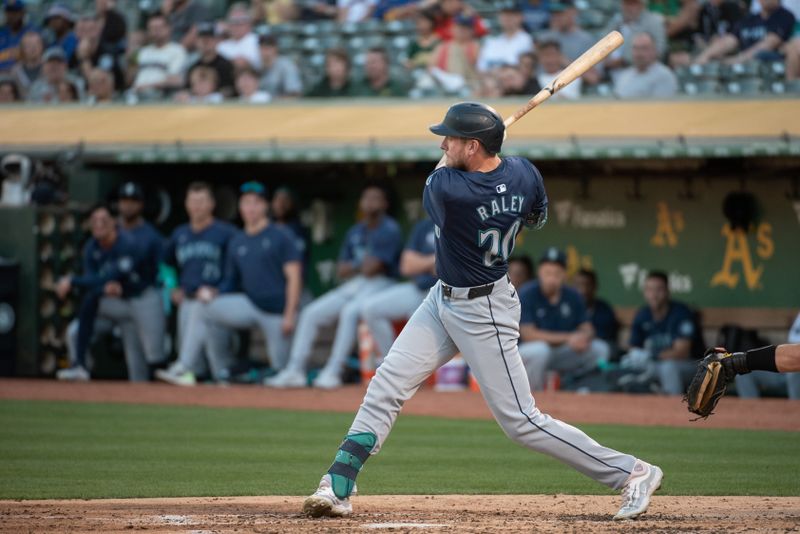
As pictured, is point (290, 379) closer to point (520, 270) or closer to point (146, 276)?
point (146, 276)

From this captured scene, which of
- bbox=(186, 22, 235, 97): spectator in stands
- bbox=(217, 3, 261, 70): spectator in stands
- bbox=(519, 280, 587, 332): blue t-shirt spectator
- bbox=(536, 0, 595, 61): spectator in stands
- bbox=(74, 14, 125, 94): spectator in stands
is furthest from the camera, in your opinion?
bbox=(74, 14, 125, 94): spectator in stands

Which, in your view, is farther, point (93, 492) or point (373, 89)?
point (373, 89)

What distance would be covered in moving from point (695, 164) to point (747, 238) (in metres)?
0.78

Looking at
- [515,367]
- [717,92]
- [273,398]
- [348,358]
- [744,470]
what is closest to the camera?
[515,367]

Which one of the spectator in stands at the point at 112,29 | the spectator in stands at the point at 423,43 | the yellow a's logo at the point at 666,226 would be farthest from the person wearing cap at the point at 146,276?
the yellow a's logo at the point at 666,226

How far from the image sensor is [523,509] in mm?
5324

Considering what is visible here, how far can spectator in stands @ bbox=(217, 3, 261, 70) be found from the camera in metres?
13.7

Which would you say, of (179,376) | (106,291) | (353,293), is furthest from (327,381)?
(106,291)

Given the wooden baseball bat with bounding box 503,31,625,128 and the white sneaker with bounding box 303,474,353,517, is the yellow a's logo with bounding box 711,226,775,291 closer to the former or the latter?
the wooden baseball bat with bounding box 503,31,625,128

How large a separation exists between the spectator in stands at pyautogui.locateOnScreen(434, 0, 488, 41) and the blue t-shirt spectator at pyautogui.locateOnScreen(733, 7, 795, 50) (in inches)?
97.9

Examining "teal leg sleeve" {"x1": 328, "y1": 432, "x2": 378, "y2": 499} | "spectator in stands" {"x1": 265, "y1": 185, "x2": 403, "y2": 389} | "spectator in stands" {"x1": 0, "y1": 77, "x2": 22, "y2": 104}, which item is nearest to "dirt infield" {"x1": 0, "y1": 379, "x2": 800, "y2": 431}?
"spectator in stands" {"x1": 265, "y1": 185, "x2": 403, "y2": 389}

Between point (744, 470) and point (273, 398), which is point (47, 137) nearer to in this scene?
point (273, 398)

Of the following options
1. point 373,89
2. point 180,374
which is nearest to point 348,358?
point 180,374

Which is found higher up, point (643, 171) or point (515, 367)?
point (515, 367)
